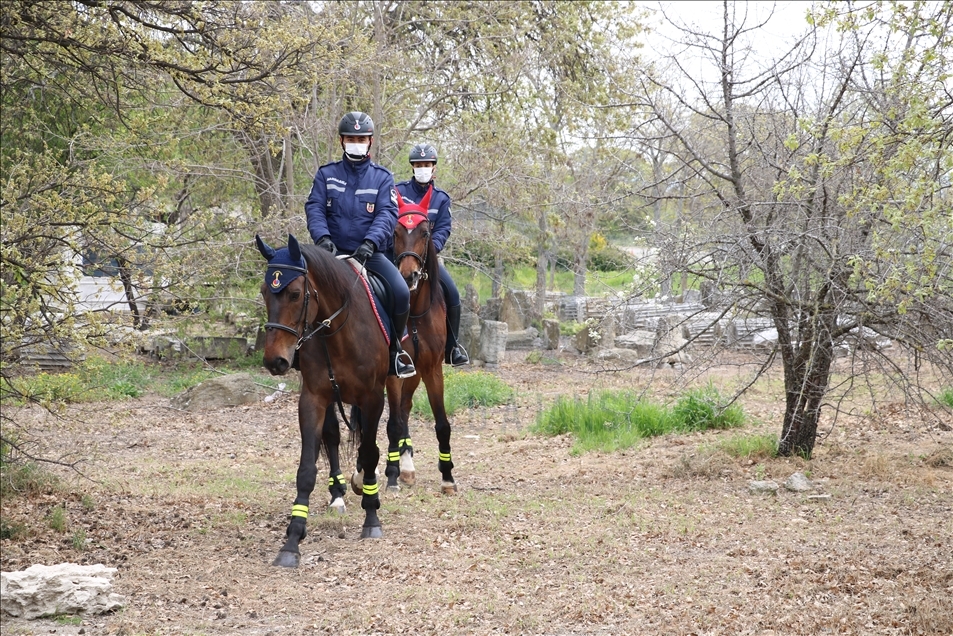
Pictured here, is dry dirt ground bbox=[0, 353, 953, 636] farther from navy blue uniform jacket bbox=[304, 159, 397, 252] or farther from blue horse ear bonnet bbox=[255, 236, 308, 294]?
navy blue uniform jacket bbox=[304, 159, 397, 252]

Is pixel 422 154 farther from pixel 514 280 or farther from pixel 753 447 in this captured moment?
pixel 514 280

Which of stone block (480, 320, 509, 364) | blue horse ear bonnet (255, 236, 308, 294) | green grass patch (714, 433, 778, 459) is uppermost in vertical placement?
blue horse ear bonnet (255, 236, 308, 294)

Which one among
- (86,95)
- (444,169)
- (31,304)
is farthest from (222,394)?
(31,304)

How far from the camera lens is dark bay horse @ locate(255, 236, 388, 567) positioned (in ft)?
20.3

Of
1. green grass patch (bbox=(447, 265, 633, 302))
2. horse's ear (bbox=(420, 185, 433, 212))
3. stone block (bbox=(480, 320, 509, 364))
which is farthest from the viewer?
stone block (bbox=(480, 320, 509, 364))

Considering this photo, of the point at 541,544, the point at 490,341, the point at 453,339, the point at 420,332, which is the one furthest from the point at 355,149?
the point at 490,341

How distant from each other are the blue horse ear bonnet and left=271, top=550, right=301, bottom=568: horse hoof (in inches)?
67.5

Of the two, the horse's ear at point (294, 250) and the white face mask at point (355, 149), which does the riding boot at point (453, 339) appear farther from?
the horse's ear at point (294, 250)

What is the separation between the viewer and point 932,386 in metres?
12.3

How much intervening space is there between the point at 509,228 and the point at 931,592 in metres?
14.6

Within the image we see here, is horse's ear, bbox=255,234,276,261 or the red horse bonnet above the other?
the red horse bonnet

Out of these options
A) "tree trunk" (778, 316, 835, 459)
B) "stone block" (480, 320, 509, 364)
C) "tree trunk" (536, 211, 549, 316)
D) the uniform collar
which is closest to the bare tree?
"tree trunk" (778, 316, 835, 459)

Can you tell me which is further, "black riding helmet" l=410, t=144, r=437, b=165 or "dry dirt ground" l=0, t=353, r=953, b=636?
"black riding helmet" l=410, t=144, r=437, b=165

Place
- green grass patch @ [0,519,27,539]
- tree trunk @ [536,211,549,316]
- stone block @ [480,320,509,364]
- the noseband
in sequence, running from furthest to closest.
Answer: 1. tree trunk @ [536,211,549,316]
2. stone block @ [480,320,509,364]
3. the noseband
4. green grass patch @ [0,519,27,539]
